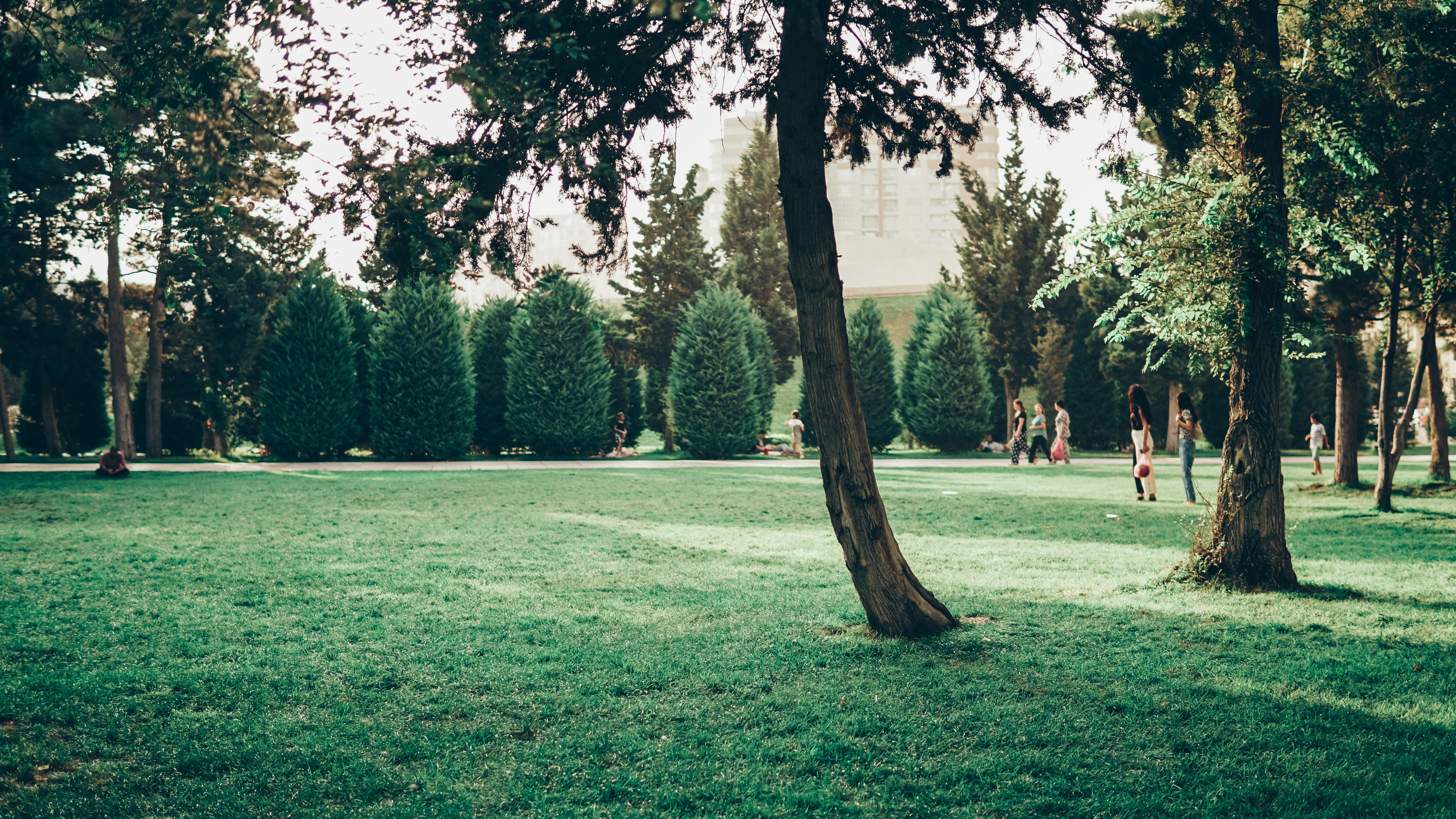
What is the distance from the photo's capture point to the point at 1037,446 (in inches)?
1063

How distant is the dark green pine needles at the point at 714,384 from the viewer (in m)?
27.9

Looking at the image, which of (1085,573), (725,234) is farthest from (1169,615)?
(725,234)

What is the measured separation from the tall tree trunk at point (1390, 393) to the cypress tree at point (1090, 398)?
19.5 meters

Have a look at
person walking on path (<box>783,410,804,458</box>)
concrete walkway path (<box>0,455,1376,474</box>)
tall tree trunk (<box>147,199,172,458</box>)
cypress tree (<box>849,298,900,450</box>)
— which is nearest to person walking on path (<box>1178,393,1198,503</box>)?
concrete walkway path (<box>0,455,1376,474</box>)

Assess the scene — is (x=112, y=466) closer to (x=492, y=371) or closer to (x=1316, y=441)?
(x=492, y=371)

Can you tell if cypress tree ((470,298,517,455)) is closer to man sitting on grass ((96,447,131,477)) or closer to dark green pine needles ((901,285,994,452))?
man sitting on grass ((96,447,131,477))

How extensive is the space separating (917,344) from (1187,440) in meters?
18.9

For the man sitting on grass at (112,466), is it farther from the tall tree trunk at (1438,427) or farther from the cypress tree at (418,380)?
the tall tree trunk at (1438,427)

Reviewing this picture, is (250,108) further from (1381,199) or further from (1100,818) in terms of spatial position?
(1381,199)

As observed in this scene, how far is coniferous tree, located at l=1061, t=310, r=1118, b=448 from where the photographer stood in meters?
32.9

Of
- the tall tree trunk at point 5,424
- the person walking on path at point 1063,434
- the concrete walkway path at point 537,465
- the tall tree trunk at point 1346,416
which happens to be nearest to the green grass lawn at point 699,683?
the tall tree trunk at point 1346,416

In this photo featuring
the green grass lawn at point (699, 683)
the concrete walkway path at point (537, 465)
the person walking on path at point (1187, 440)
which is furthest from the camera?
the concrete walkway path at point (537, 465)

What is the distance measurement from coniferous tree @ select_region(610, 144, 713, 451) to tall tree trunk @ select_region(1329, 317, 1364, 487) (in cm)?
2257

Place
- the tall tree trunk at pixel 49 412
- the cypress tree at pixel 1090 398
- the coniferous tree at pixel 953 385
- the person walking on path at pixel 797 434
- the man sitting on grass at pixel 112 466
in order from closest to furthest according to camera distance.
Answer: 1. the man sitting on grass at pixel 112 466
2. the person walking on path at pixel 797 434
3. the tall tree trunk at pixel 49 412
4. the coniferous tree at pixel 953 385
5. the cypress tree at pixel 1090 398
